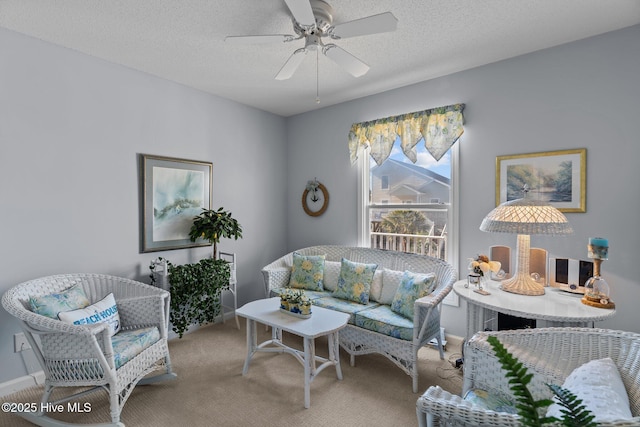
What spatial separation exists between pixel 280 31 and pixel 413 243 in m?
2.48

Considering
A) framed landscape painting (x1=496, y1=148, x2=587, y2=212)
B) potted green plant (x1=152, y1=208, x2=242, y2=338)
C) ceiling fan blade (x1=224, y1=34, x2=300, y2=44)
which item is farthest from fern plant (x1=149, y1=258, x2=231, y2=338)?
framed landscape painting (x1=496, y1=148, x2=587, y2=212)

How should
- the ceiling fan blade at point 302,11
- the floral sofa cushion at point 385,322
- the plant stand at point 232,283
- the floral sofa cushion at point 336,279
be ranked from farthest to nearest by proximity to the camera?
the plant stand at point 232,283 → the floral sofa cushion at point 336,279 → the floral sofa cushion at point 385,322 → the ceiling fan blade at point 302,11

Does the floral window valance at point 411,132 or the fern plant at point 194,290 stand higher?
the floral window valance at point 411,132

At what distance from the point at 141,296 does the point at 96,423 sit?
87 cm

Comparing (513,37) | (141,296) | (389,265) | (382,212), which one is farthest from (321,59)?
(141,296)

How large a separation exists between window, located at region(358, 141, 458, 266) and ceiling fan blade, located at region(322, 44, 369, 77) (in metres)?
1.40

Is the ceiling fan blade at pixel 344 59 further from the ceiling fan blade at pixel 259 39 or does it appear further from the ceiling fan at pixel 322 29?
the ceiling fan blade at pixel 259 39

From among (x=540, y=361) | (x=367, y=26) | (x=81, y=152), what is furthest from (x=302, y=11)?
(x=81, y=152)

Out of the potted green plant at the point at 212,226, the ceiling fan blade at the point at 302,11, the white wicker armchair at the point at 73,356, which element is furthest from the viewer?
the potted green plant at the point at 212,226

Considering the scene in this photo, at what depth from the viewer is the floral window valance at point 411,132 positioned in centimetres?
324

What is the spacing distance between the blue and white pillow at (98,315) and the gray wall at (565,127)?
9.84 ft

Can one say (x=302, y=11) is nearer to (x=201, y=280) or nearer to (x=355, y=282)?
(x=355, y=282)

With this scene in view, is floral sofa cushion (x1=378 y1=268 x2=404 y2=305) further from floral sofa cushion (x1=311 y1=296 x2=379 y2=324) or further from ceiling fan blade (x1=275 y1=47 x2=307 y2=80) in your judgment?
ceiling fan blade (x1=275 y1=47 x2=307 y2=80)

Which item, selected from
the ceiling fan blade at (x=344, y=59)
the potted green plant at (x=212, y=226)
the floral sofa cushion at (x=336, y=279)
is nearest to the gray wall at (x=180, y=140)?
the potted green plant at (x=212, y=226)
